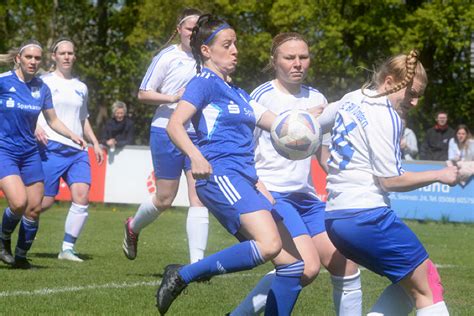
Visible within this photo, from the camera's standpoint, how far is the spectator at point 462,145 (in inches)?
782

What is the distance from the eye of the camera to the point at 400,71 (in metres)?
5.87

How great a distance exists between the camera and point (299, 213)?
7.07m

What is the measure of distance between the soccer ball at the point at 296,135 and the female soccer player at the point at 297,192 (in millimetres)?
532

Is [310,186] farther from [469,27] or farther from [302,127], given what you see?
[469,27]

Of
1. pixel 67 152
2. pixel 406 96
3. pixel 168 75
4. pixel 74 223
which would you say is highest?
pixel 406 96

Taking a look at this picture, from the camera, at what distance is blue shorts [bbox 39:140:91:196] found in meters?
11.3

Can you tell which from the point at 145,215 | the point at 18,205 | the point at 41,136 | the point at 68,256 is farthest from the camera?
the point at 68,256

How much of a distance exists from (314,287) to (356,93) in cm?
365

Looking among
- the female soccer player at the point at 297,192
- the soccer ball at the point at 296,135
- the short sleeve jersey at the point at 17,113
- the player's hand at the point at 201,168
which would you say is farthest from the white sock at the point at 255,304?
the short sleeve jersey at the point at 17,113

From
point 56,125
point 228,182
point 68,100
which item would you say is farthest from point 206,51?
point 68,100

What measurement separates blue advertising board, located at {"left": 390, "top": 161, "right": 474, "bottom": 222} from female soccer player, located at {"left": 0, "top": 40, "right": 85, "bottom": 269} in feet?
30.9

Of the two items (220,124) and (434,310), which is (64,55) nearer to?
(220,124)

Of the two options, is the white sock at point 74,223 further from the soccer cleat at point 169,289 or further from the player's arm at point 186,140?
the player's arm at point 186,140

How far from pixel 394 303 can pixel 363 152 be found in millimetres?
906
